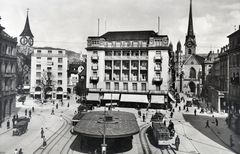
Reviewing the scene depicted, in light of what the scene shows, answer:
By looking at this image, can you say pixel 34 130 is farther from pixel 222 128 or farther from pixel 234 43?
pixel 234 43

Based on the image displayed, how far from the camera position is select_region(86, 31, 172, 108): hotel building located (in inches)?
2068

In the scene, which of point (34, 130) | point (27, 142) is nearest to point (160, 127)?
point (27, 142)

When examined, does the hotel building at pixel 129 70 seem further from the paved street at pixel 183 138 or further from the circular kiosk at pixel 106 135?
the circular kiosk at pixel 106 135

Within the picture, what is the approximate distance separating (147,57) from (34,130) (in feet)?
111

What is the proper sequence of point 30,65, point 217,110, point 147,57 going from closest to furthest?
point 217,110, point 147,57, point 30,65

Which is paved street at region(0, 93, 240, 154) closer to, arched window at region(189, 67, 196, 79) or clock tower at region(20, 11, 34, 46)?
clock tower at region(20, 11, 34, 46)

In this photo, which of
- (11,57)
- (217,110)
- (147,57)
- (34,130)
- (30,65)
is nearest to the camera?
(34,130)

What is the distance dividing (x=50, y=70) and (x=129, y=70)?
31.8 metres

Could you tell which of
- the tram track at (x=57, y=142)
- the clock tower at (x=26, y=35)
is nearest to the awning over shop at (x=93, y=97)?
the clock tower at (x=26, y=35)

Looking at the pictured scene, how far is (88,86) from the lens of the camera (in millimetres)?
55781

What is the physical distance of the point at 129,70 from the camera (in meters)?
54.3

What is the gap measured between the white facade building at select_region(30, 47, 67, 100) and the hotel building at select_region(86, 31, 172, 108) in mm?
19571

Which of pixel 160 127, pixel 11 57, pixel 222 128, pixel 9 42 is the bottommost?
pixel 222 128

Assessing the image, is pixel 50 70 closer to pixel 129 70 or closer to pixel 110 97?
pixel 110 97
